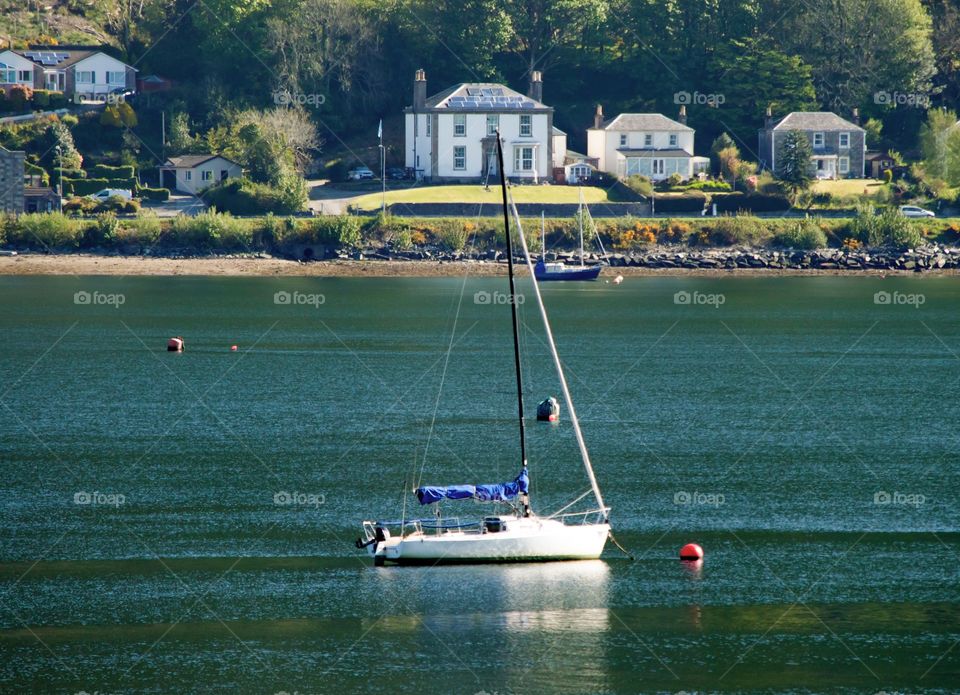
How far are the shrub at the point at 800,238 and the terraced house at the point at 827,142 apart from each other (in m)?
16.2

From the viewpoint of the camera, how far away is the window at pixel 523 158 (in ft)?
497

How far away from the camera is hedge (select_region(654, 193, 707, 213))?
144 m

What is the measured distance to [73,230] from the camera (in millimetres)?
134500

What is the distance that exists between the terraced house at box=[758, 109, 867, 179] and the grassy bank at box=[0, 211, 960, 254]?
660 inches

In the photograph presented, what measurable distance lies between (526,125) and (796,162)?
84.6 ft

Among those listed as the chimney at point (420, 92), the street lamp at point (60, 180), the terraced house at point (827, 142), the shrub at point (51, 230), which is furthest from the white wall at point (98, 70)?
the terraced house at point (827, 142)

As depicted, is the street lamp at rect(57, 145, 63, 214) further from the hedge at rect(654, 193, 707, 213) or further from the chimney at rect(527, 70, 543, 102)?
the hedge at rect(654, 193, 707, 213)

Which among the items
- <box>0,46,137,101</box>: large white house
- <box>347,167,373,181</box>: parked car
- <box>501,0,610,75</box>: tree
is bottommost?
<box>347,167,373,181</box>: parked car

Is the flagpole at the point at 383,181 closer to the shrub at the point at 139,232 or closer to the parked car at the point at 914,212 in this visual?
the shrub at the point at 139,232

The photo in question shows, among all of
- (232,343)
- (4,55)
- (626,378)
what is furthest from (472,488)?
(4,55)

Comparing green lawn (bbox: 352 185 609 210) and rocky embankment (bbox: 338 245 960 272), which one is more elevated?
green lawn (bbox: 352 185 609 210)

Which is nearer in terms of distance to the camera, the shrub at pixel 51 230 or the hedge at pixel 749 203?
the shrub at pixel 51 230

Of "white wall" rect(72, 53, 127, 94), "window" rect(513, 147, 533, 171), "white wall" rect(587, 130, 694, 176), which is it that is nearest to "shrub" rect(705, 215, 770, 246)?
"white wall" rect(587, 130, 694, 176)

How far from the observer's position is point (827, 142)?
155750 mm
